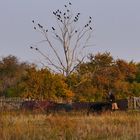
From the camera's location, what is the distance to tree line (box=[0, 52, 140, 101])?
49.6m

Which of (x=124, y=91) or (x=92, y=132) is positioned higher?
(x=124, y=91)

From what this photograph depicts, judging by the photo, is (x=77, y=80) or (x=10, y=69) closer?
(x=77, y=80)

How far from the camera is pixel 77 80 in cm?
5288

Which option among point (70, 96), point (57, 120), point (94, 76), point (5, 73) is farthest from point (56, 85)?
point (57, 120)

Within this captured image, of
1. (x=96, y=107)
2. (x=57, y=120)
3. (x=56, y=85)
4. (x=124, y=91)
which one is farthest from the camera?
(x=124, y=91)

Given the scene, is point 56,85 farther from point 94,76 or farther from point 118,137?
point 118,137

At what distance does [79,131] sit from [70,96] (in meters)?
36.1

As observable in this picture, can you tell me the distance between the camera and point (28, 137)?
13156mm

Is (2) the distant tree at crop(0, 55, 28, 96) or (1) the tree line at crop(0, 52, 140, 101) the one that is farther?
(2) the distant tree at crop(0, 55, 28, 96)

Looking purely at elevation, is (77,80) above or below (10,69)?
below

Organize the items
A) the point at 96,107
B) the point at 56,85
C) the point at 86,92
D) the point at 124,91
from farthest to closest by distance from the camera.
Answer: the point at 124,91 < the point at 86,92 < the point at 56,85 < the point at 96,107

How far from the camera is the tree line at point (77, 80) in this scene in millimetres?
49562

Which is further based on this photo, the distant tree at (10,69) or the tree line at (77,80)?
the distant tree at (10,69)

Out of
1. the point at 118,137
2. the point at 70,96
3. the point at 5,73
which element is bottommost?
the point at 118,137
